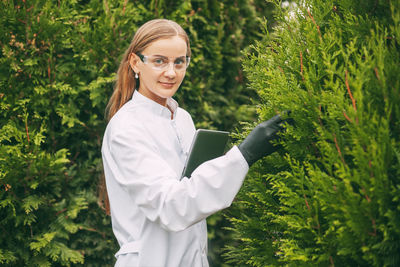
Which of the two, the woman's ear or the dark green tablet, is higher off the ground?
the woman's ear

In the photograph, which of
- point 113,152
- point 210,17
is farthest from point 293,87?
point 210,17

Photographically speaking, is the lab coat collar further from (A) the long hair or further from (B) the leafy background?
(B) the leafy background

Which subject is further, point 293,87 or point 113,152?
point 113,152

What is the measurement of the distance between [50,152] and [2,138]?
1.69 feet

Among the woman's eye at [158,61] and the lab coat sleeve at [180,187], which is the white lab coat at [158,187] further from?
the woman's eye at [158,61]

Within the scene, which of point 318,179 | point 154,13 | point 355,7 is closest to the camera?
point 318,179

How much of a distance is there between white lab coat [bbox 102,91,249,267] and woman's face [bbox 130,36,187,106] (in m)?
0.11

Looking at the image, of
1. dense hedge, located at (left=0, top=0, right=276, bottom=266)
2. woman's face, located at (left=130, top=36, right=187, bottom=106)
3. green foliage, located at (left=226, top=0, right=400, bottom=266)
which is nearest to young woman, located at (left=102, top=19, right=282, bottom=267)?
woman's face, located at (left=130, top=36, right=187, bottom=106)

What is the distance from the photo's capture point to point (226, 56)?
16.7 ft

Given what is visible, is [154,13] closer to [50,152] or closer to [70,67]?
[70,67]

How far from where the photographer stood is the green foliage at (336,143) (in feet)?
4.97

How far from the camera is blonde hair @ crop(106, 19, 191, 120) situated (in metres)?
2.28

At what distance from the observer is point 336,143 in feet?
5.32

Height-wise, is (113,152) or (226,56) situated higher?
(226,56)
